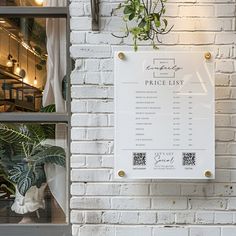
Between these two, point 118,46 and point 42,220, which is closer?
point 118,46

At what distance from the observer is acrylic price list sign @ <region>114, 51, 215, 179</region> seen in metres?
2.07

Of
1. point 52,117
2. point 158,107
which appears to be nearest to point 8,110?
point 52,117

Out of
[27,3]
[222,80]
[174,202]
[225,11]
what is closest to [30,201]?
[174,202]

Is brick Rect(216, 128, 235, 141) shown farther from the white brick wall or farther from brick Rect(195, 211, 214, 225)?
brick Rect(195, 211, 214, 225)

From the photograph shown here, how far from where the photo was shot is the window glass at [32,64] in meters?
2.36

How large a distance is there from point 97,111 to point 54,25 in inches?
23.7

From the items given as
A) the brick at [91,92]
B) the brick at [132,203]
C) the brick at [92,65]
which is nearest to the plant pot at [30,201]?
the brick at [132,203]

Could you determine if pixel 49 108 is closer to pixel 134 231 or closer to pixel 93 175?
pixel 93 175

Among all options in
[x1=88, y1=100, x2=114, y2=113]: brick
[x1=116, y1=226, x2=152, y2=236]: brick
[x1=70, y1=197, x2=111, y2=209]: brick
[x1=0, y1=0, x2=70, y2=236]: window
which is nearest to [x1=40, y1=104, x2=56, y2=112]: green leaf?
[x1=0, y1=0, x2=70, y2=236]: window

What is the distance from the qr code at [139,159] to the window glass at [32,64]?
547 mm

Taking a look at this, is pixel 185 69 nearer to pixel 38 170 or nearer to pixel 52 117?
pixel 52 117

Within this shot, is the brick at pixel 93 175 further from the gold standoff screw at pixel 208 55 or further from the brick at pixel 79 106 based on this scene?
the gold standoff screw at pixel 208 55

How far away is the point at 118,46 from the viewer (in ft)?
7.15

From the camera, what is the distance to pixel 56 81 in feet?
7.70
